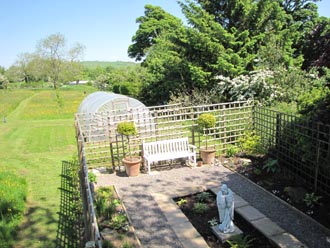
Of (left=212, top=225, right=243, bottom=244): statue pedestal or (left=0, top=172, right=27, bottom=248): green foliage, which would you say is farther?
(left=0, top=172, right=27, bottom=248): green foliage

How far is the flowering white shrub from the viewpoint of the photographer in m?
11.8

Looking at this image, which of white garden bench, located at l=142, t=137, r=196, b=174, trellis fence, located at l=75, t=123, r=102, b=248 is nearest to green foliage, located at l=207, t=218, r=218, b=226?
trellis fence, located at l=75, t=123, r=102, b=248

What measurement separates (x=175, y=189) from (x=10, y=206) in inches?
140

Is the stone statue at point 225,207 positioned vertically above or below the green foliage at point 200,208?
above

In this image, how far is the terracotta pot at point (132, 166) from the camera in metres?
7.75

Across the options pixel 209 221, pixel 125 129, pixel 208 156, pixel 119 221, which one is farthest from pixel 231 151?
pixel 119 221

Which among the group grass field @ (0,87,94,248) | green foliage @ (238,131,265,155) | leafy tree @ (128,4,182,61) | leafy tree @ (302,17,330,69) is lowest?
grass field @ (0,87,94,248)

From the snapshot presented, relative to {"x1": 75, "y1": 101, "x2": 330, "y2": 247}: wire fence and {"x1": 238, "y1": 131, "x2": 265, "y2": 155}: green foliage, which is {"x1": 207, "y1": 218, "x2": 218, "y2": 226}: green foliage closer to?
{"x1": 75, "y1": 101, "x2": 330, "y2": 247}: wire fence

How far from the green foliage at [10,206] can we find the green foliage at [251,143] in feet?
20.7

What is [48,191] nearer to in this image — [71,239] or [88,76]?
[71,239]

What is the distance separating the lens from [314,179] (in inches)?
241

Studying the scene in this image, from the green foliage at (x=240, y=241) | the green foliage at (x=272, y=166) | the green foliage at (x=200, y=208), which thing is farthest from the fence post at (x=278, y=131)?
the green foliage at (x=240, y=241)

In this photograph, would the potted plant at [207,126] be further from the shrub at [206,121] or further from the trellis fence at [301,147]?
the trellis fence at [301,147]

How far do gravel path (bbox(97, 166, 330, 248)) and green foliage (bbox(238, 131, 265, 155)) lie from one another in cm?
131
